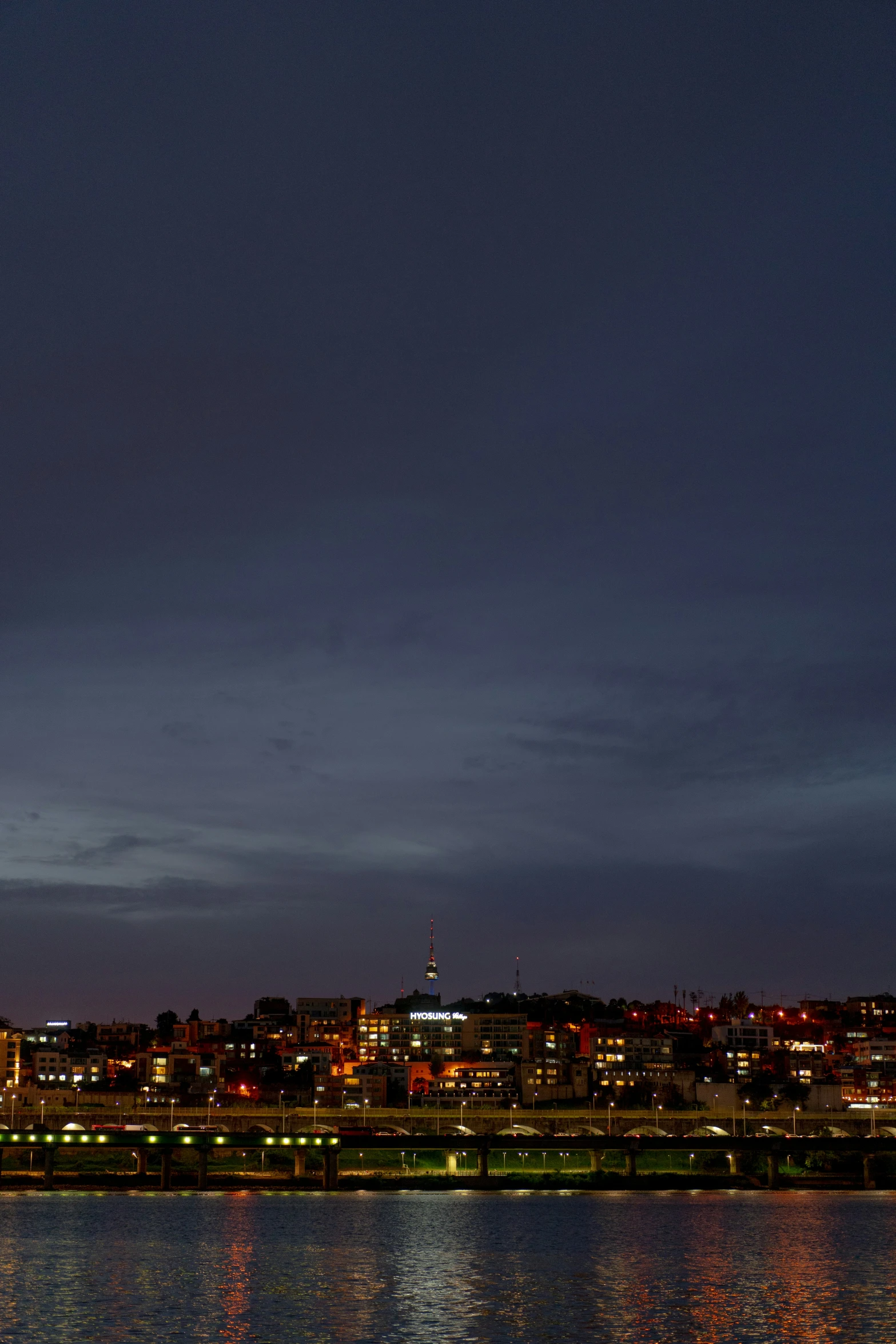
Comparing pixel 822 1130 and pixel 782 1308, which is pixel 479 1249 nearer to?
pixel 782 1308

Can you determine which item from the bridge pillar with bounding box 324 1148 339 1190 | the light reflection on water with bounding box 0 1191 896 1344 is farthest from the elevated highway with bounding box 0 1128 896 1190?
the light reflection on water with bounding box 0 1191 896 1344

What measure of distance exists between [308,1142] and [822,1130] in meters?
75.4

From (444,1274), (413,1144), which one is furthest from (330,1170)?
(444,1274)

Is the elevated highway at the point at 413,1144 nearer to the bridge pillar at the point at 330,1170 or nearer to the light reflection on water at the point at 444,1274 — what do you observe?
the bridge pillar at the point at 330,1170

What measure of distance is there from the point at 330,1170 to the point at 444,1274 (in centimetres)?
7052

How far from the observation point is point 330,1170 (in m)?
160

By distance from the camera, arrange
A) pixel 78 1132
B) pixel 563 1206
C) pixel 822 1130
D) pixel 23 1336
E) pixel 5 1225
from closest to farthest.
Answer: pixel 23 1336 < pixel 5 1225 < pixel 563 1206 < pixel 78 1132 < pixel 822 1130

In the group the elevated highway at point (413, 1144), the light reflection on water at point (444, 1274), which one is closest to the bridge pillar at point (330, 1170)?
the elevated highway at point (413, 1144)

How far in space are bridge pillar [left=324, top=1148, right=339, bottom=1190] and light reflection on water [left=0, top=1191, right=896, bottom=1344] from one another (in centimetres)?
1320

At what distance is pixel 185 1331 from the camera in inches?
2709

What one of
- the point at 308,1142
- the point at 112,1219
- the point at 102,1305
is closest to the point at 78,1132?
the point at 308,1142

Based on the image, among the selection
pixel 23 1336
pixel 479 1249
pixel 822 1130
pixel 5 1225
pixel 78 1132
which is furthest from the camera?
pixel 822 1130

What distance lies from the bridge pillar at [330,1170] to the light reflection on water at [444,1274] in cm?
1320

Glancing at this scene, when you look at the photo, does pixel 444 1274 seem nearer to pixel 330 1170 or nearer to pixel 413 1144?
pixel 330 1170
